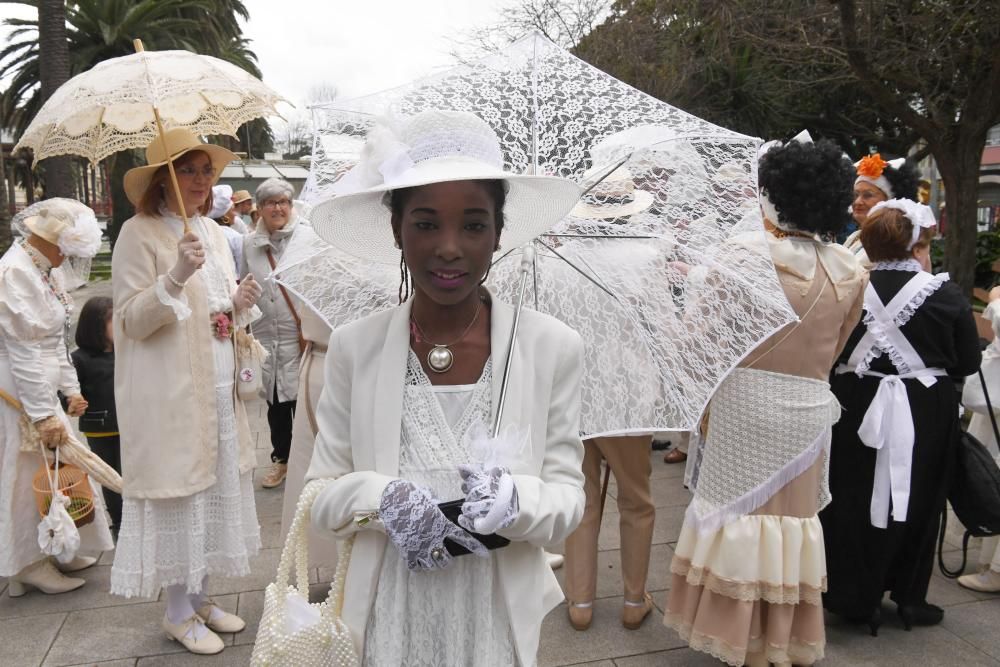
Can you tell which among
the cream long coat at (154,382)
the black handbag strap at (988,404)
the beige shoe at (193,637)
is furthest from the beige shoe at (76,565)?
the black handbag strap at (988,404)

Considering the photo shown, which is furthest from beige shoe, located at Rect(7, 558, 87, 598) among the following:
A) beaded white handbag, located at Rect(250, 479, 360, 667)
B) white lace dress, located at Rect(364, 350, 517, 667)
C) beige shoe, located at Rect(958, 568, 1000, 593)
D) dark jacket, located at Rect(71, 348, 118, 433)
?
beige shoe, located at Rect(958, 568, 1000, 593)

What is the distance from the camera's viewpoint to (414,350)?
1.70 m

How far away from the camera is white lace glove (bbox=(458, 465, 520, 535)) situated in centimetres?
142

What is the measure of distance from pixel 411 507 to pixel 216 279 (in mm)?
2249

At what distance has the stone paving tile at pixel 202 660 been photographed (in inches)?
129

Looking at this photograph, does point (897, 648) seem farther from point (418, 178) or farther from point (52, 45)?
point (52, 45)

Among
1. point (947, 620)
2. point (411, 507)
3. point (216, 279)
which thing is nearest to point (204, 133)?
point (216, 279)

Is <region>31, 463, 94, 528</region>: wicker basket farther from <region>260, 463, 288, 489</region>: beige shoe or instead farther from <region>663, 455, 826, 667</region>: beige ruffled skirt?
<region>663, 455, 826, 667</region>: beige ruffled skirt

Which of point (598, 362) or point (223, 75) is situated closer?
point (598, 362)

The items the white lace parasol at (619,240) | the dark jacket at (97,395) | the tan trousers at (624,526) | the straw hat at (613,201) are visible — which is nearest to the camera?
the white lace parasol at (619,240)

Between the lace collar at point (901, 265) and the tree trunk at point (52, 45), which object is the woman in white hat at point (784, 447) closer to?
the lace collar at point (901, 265)

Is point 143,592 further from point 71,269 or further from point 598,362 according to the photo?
point 598,362

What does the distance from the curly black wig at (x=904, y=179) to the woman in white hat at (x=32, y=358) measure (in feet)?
13.5

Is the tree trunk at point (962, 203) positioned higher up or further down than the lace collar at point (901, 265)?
further down
